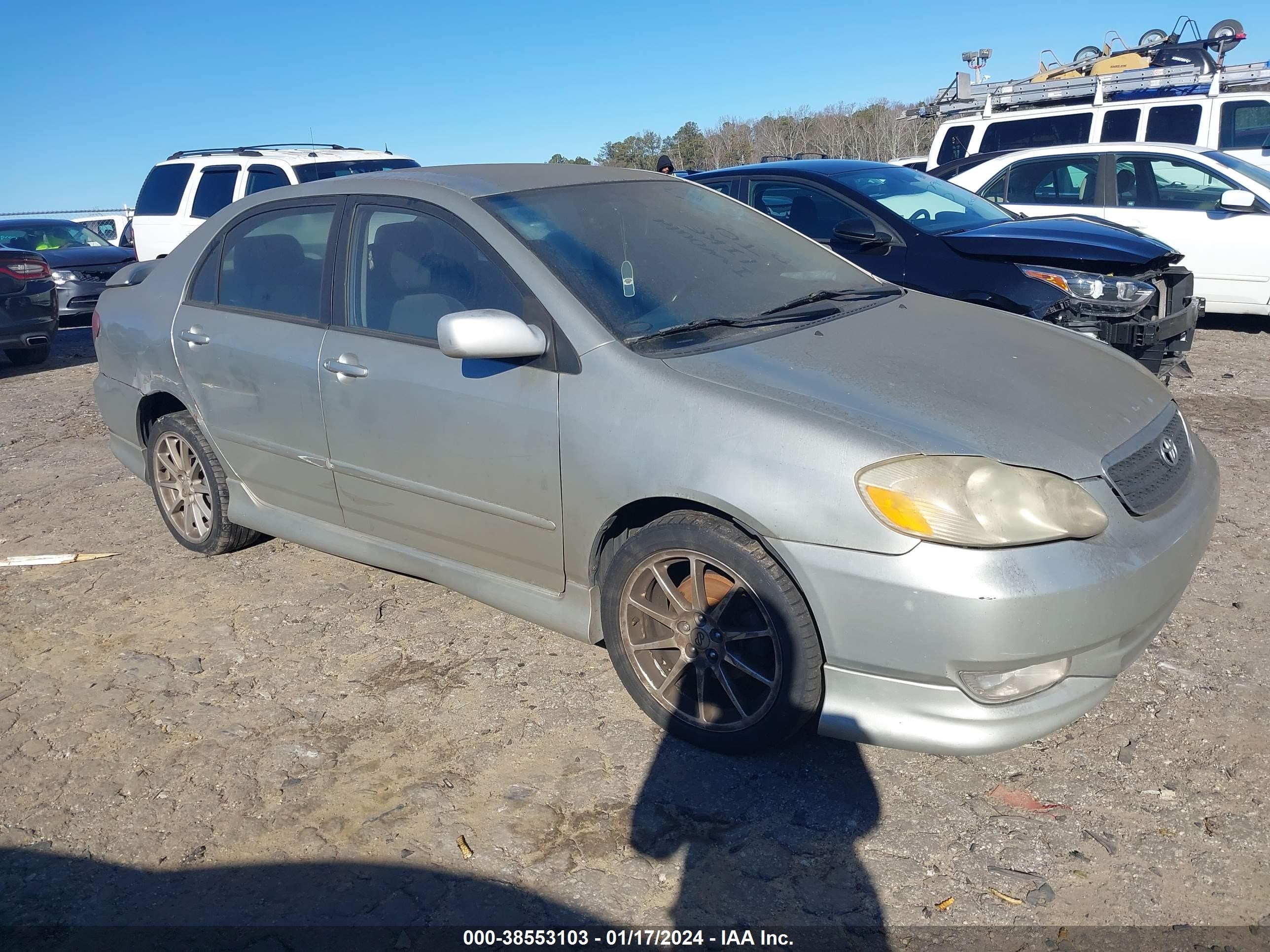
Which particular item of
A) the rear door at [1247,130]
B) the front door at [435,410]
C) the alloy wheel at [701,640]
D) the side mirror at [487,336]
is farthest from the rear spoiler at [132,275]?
the rear door at [1247,130]

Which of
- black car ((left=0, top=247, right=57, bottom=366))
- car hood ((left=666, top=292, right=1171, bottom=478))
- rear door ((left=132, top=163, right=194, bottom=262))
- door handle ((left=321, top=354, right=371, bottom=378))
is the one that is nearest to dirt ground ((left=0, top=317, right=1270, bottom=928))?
car hood ((left=666, top=292, right=1171, bottom=478))

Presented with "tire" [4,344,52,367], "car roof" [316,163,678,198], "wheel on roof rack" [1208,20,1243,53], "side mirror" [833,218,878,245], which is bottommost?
"tire" [4,344,52,367]

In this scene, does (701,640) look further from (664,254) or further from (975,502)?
(664,254)

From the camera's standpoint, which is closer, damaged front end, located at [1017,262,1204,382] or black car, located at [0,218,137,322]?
damaged front end, located at [1017,262,1204,382]

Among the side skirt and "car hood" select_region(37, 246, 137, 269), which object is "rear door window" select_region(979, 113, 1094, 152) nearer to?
the side skirt

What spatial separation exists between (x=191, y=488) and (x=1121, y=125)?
10.2 meters

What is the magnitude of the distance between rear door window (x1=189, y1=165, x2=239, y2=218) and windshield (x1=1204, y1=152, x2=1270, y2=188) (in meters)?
9.80

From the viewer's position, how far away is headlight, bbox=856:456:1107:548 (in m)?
2.55

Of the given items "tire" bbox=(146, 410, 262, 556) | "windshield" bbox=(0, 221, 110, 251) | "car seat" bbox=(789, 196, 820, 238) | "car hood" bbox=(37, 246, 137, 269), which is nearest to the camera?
"tire" bbox=(146, 410, 262, 556)

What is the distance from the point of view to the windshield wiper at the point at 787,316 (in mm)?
3250

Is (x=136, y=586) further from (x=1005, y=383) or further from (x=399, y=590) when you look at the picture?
(x=1005, y=383)

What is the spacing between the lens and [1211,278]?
347 inches

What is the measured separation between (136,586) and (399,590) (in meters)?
1.24

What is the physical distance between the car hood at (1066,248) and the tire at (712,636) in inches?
157
